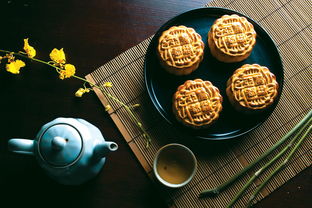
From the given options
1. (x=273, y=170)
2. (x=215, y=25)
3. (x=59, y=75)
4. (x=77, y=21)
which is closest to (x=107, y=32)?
(x=77, y=21)

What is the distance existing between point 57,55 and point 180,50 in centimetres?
42

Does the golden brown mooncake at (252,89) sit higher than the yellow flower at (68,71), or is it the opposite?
the yellow flower at (68,71)

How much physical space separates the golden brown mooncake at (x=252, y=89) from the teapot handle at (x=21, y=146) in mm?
651

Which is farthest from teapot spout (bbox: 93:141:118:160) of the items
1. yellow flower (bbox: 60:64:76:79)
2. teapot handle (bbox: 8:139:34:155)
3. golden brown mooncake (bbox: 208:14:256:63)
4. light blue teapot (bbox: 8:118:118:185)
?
golden brown mooncake (bbox: 208:14:256:63)

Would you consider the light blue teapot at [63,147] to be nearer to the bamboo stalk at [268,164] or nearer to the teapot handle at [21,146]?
the teapot handle at [21,146]

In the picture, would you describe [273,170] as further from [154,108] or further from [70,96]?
[70,96]

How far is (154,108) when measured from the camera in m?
1.26

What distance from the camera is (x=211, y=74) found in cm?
126

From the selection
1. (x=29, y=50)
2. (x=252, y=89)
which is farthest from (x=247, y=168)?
(x=29, y=50)

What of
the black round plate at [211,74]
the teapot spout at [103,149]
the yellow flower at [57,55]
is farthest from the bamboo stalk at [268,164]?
the yellow flower at [57,55]

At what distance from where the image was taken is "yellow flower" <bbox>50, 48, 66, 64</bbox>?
121 centimetres

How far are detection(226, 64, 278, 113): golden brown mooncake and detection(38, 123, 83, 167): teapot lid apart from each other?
0.53 metres

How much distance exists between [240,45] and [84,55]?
555 millimetres

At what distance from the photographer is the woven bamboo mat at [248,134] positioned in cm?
123
